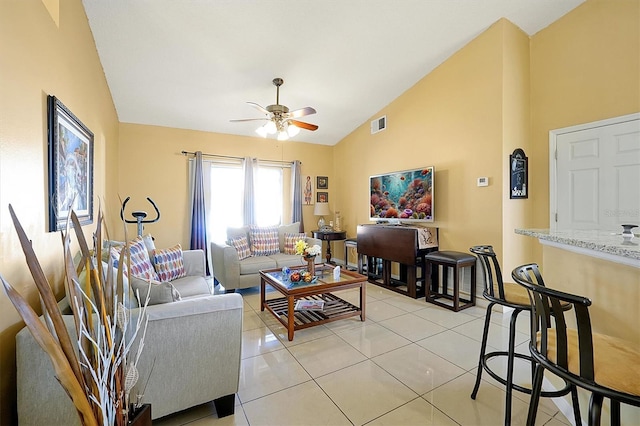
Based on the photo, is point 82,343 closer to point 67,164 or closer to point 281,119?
point 67,164

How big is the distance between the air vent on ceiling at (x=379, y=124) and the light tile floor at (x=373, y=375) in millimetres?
3115

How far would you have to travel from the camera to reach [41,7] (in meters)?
1.61

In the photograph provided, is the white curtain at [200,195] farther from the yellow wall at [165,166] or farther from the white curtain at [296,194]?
the white curtain at [296,194]

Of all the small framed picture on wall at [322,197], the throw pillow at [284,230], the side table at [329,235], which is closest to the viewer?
the throw pillow at [284,230]

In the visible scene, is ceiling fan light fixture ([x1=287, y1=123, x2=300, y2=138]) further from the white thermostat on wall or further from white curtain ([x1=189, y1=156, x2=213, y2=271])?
the white thermostat on wall

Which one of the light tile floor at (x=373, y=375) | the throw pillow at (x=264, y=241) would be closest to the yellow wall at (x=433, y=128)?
the light tile floor at (x=373, y=375)

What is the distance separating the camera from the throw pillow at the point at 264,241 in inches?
168

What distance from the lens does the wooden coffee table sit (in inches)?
102

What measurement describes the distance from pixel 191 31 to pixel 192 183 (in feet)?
8.19

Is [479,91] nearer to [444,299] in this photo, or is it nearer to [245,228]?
[444,299]

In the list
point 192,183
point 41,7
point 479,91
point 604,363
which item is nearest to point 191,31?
point 41,7

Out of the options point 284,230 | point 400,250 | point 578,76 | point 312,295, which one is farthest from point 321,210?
point 578,76

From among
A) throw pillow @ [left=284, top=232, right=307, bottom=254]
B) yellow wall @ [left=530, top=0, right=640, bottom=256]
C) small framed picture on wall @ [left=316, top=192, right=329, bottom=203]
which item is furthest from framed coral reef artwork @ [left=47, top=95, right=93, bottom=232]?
yellow wall @ [left=530, top=0, right=640, bottom=256]

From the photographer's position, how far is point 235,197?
512 centimetres
